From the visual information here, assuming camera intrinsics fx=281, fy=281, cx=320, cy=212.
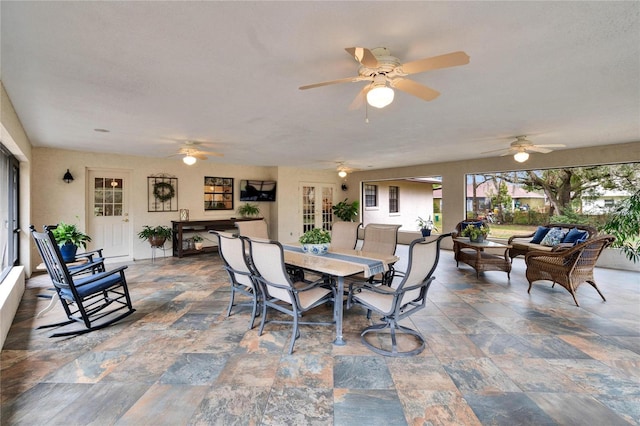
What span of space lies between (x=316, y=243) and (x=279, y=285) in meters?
0.91

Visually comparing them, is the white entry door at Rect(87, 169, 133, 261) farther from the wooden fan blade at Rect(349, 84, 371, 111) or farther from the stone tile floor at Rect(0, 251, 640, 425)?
the wooden fan blade at Rect(349, 84, 371, 111)

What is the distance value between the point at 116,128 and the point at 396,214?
951 centimetres

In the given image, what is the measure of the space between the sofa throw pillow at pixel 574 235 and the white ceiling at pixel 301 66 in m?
1.72

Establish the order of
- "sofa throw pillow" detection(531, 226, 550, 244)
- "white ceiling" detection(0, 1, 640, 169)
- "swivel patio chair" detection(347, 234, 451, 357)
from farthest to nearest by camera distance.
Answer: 1. "sofa throw pillow" detection(531, 226, 550, 244)
2. "swivel patio chair" detection(347, 234, 451, 357)
3. "white ceiling" detection(0, 1, 640, 169)

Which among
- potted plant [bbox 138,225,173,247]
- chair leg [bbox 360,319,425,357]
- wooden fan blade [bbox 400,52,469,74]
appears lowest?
chair leg [bbox 360,319,425,357]

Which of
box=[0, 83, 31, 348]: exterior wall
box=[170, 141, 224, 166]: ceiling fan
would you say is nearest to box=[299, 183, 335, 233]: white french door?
box=[170, 141, 224, 166]: ceiling fan

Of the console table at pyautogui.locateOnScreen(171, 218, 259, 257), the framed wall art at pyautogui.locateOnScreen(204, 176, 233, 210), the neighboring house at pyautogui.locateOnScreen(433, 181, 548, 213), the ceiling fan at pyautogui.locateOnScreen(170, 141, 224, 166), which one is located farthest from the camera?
the framed wall art at pyautogui.locateOnScreen(204, 176, 233, 210)

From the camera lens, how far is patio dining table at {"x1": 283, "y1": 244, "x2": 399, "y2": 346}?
2.56 m

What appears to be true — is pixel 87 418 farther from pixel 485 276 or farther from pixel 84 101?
pixel 485 276

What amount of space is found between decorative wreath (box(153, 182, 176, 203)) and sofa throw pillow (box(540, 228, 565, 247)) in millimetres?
8229

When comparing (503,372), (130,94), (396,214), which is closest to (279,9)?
(130,94)

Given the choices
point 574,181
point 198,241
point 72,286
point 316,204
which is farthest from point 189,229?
point 574,181

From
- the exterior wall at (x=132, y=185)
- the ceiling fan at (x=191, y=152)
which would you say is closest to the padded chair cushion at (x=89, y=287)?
the ceiling fan at (x=191, y=152)

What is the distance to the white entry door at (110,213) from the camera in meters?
6.09
